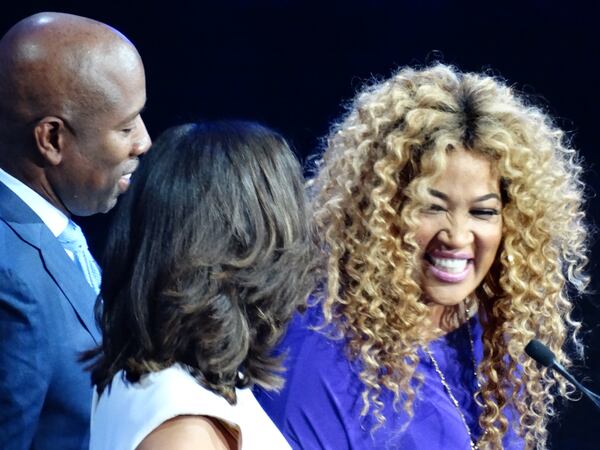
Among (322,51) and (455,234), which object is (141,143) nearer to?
(455,234)

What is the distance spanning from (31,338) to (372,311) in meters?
0.58

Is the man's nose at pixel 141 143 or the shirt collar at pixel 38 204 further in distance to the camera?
the man's nose at pixel 141 143

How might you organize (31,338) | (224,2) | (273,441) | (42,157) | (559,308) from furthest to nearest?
(224,2) < (559,308) < (42,157) < (31,338) < (273,441)

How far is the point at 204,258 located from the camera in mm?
1330

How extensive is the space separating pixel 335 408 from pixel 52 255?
0.52 meters

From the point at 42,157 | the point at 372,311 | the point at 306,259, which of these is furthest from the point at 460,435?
the point at 42,157

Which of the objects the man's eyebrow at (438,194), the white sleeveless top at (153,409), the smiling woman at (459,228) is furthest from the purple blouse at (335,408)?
the white sleeveless top at (153,409)

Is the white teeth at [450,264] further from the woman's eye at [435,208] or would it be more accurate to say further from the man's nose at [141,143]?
the man's nose at [141,143]

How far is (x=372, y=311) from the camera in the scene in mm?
1968

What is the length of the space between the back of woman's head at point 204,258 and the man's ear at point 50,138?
58cm

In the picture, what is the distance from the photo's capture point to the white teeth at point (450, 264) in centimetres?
197

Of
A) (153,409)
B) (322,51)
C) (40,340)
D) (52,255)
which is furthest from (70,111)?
(322,51)

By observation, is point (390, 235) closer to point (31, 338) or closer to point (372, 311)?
point (372, 311)

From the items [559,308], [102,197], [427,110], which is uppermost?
[427,110]
